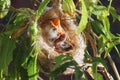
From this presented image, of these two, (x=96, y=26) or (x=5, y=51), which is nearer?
(x=5, y=51)

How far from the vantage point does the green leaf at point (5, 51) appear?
0.94 meters

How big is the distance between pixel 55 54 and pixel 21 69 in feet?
0.34

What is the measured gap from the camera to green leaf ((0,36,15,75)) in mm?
940

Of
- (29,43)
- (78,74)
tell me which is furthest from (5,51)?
(78,74)

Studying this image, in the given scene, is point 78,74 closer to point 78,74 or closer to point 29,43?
point 78,74

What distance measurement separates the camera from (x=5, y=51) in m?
0.97

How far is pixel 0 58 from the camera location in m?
0.97

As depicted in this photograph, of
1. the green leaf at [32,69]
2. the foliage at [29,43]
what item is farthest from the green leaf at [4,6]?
the green leaf at [32,69]

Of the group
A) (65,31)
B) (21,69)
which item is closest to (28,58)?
(21,69)

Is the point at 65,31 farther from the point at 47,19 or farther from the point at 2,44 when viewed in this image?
the point at 2,44

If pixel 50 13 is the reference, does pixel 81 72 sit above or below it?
below

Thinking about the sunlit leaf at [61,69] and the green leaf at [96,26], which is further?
the green leaf at [96,26]

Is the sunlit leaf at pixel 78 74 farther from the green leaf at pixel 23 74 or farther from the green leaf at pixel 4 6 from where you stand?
the green leaf at pixel 4 6

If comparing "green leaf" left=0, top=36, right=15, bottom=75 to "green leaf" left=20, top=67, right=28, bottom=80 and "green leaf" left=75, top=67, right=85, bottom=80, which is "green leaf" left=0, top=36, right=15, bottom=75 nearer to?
"green leaf" left=20, top=67, right=28, bottom=80
